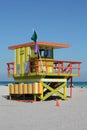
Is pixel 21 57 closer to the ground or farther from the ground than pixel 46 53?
closer to the ground

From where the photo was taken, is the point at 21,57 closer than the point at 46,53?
No

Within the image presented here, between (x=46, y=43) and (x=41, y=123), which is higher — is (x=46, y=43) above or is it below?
above

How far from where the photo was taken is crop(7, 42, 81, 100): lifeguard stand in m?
24.1

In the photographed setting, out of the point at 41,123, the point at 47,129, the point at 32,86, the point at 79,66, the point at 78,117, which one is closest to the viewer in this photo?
the point at 47,129

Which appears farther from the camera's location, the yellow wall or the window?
the window

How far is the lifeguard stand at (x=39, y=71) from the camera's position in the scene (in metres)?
24.1

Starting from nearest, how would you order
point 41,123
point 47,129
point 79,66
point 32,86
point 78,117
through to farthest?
point 47,129, point 41,123, point 78,117, point 32,86, point 79,66

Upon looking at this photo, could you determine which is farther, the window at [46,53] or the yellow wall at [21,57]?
the window at [46,53]

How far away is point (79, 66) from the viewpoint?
25.7m

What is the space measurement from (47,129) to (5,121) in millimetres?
2493

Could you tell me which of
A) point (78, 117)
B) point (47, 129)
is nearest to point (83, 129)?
point (47, 129)

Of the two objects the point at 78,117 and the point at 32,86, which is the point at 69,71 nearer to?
the point at 32,86

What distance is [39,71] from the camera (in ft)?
79.8

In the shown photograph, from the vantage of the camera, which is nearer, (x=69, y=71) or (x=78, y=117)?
(x=78, y=117)
